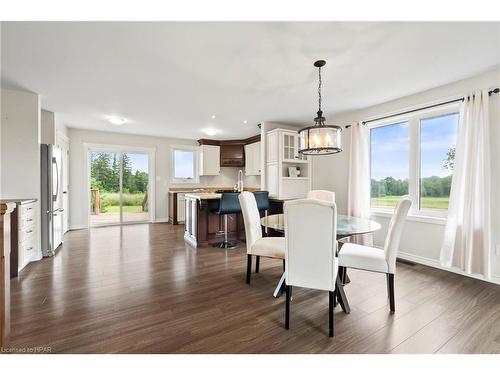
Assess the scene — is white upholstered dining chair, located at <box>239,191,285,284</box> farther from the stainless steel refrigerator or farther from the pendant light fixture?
the stainless steel refrigerator

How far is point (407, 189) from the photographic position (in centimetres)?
343

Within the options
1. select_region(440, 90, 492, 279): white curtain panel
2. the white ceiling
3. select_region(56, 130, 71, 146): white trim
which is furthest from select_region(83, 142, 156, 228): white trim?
select_region(440, 90, 492, 279): white curtain panel

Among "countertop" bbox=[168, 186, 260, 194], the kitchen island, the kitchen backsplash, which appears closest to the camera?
the kitchen island

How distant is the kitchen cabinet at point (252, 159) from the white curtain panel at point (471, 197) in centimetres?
400

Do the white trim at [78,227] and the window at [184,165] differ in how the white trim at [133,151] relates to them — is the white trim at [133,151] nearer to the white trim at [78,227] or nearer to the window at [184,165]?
the white trim at [78,227]

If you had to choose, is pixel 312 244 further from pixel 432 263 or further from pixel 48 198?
pixel 48 198

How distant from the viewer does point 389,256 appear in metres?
1.97

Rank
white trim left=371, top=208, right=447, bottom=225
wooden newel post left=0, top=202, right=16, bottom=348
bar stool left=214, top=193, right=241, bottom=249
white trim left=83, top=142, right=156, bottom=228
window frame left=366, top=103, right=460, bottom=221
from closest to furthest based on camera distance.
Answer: wooden newel post left=0, top=202, right=16, bottom=348 < white trim left=371, top=208, right=447, bottom=225 < window frame left=366, top=103, right=460, bottom=221 < bar stool left=214, top=193, right=241, bottom=249 < white trim left=83, top=142, right=156, bottom=228

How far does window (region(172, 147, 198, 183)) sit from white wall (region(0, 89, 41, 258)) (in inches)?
134

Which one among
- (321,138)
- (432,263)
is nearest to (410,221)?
(432,263)

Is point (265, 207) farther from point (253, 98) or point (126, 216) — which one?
point (126, 216)

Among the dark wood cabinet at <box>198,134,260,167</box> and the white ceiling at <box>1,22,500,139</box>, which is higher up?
the white ceiling at <box>1,22,500,139</box>

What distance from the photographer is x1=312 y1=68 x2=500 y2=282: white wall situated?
8.32 ft
